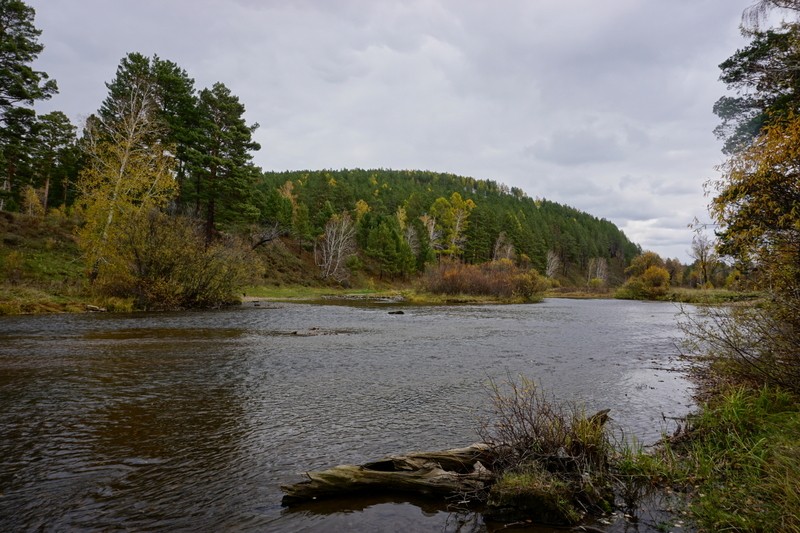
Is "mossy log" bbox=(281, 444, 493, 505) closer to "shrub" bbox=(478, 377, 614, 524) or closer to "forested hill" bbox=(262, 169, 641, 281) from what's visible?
"shrub" bbox=(478, 377, 614, 524)

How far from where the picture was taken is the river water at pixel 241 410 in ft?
16.1

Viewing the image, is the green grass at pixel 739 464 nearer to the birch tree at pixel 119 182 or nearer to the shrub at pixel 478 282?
the birch tree at pixel 119 182

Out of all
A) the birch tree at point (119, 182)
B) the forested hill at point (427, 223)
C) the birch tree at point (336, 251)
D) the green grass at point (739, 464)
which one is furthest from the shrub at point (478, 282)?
the green grass at point (739, 464)

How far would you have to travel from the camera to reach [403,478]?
538cm

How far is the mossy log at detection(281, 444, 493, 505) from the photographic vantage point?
205 inches

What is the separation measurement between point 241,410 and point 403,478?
4.78 meters

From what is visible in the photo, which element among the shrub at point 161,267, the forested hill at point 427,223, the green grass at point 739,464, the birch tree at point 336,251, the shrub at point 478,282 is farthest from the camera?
the forested hill at point 427,223

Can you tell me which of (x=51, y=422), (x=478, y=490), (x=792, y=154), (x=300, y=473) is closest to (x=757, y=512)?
(x=478, y=490)

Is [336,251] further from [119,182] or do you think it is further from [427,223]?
[119,182]

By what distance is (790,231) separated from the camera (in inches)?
302

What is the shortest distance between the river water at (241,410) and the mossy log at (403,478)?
0.68 ft

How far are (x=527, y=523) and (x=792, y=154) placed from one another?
305 inches

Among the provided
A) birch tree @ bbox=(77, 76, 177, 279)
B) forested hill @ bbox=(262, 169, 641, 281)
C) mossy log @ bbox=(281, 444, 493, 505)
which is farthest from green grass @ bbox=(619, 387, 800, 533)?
forested hill @ bbox=(262, 169, 641, 281)

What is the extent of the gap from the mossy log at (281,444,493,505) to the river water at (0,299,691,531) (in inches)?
8.1
